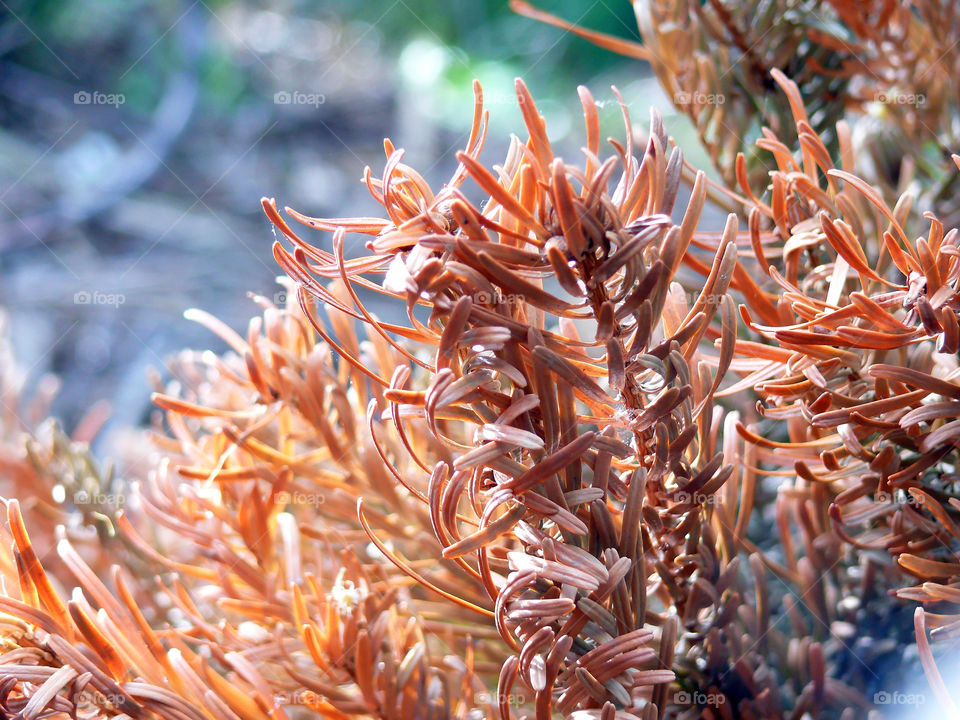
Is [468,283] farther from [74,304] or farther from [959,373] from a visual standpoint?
[74,304]

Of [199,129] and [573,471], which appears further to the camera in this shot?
[199,129]

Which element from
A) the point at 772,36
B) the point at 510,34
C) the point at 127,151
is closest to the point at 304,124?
the point at 127,151

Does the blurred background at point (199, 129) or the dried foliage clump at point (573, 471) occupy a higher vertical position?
the blurred background at point (199, 129)

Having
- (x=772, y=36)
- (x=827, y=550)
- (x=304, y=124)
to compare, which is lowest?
(x=827, y=550)

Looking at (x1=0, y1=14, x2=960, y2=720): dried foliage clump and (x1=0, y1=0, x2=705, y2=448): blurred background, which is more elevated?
(x1=0, y1=0, x2=705, y2=448): blurred background

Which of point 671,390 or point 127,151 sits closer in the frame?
point 671,390
